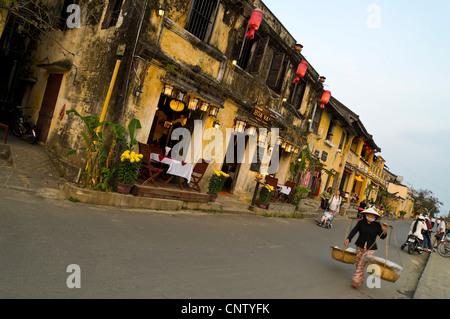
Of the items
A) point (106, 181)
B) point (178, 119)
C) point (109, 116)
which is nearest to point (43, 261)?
point (106, 181)

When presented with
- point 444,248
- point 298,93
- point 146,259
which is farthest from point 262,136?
point 444,248

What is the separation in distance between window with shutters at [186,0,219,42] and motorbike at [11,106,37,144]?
688 centimetres

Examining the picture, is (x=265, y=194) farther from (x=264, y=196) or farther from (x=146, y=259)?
(x=146, y=259)

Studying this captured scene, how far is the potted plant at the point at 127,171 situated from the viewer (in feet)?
24.0

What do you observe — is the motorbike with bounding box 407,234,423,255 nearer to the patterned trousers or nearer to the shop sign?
the shop sign

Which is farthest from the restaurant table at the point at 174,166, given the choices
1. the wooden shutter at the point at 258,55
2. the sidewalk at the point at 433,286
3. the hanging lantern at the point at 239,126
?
the sidewalk at the point at 433,286

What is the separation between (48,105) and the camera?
10.7 meters

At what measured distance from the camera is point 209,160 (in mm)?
11258

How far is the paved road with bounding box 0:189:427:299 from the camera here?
11.1 feet

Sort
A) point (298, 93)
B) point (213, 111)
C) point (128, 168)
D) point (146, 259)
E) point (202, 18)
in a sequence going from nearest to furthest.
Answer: point (146, 259), point (128, 168), point (202, 18), point (213, 111), point (298, 93)

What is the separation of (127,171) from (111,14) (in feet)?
17.6

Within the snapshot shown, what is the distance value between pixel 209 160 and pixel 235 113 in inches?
94.2

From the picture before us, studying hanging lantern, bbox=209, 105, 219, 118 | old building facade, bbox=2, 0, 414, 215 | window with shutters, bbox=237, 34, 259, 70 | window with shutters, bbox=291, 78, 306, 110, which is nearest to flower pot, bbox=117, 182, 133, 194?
old building facade, bbox=2, 0, 414, 215
